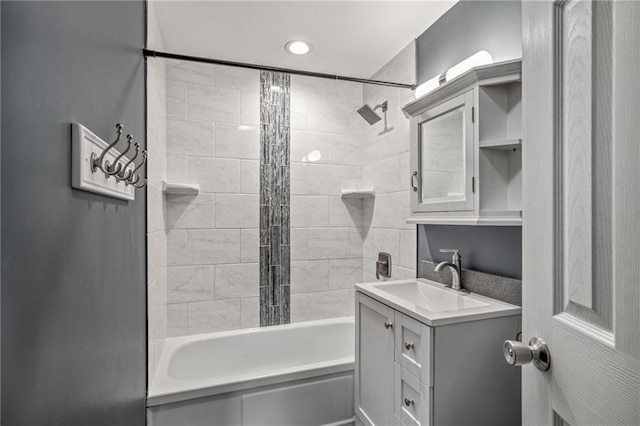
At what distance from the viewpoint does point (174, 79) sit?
87.7 inches

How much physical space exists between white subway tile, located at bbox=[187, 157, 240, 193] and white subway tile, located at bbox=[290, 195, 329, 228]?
47 cm

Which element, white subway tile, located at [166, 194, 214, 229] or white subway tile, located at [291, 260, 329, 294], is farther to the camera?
white subway tile, located at [291, 260, 329, 294]

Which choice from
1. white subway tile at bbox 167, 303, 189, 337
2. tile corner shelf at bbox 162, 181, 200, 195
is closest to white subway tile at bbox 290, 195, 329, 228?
tile corner shelf at bbox 162, 181, 200, 195

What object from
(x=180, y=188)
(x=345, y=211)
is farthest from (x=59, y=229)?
(x=345, y=211)

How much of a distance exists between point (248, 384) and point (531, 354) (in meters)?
1.49

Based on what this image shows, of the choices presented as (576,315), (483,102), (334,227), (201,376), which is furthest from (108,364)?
(334,227)

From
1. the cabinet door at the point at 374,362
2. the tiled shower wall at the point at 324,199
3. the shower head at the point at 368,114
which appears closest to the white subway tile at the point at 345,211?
the tiled shower wall at the point at 324,199

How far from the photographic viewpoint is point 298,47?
2121 mm

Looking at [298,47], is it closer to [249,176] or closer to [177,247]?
[249,176]

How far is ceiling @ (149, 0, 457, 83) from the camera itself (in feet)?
5.61

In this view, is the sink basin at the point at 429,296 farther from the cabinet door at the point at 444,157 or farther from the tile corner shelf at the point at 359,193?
the tile corner shelf at the point at 359,193

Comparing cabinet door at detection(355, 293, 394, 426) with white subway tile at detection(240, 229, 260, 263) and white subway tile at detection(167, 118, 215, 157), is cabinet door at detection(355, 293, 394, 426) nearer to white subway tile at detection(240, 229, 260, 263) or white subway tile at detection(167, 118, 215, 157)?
white subway tile at detection(240, 229, 260, 263)

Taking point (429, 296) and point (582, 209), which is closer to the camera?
point (582, 209)

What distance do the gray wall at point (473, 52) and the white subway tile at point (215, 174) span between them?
4.48 feet
